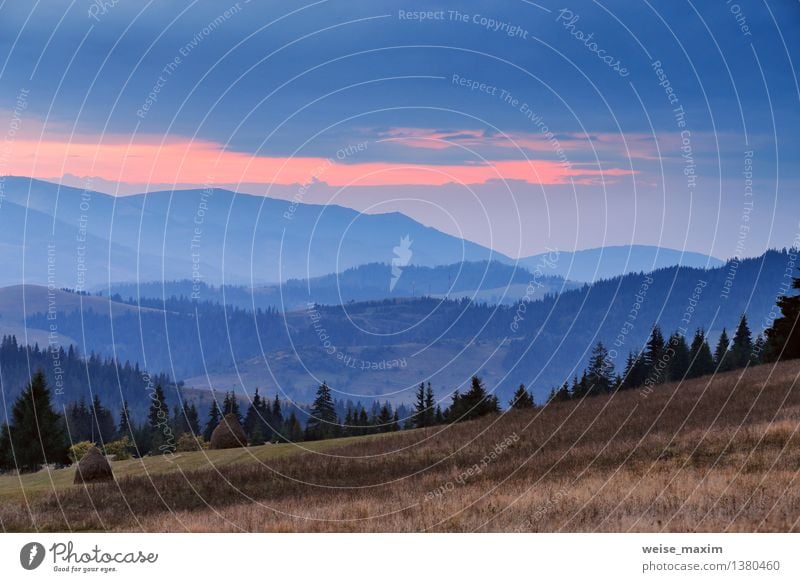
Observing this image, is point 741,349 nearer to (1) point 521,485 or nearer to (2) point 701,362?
(2) point 701,362

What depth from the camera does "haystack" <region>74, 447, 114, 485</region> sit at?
50.9 meters

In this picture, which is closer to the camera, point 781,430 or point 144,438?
point 781,430

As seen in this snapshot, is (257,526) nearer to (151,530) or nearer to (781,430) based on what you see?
(151,530)

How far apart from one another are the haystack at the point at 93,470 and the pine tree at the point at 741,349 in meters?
76.0

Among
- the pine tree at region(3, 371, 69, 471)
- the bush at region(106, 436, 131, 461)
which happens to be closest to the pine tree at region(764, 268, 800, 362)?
the bush at region(106, 436, 131, 461)

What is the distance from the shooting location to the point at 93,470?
5159cm

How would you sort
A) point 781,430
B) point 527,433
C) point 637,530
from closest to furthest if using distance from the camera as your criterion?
1. point 637,530
2. point 781,430
3. point 527,433

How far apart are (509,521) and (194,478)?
20.1 meters

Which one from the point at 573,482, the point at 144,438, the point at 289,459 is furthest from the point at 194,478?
the point at 144,438

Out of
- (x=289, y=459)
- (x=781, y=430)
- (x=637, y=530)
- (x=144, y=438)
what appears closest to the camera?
(x=637, y=530)

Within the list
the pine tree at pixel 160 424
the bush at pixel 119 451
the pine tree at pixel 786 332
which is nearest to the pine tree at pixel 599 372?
the pine tree at pixel 786 332

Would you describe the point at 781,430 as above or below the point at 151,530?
above

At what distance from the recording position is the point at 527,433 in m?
44.5

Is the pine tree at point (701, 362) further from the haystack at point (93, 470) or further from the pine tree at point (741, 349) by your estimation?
the haystack at point (93, 470)
